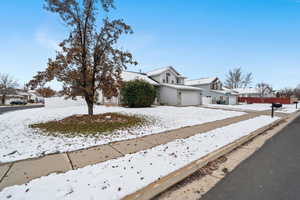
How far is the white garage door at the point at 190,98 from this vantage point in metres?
20.1

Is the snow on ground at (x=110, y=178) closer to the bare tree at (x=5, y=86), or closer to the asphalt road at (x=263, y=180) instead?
the asphalt road at (x=263, y=180)

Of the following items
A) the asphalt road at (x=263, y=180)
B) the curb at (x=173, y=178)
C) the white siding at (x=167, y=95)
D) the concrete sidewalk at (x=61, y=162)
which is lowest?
the asphalt road at (x=263, y=180)

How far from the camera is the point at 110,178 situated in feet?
8.58

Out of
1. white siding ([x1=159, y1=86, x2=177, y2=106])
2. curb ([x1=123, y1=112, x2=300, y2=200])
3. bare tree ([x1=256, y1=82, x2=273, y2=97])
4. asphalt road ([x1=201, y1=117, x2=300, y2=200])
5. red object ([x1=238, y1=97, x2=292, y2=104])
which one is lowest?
asphalt road ([x1=201, y1=117, x2=300, y2=200])

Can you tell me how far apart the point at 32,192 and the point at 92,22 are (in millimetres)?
8733

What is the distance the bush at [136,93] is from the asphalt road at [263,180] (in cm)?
1295

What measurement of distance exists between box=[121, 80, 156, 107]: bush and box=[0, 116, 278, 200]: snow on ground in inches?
486

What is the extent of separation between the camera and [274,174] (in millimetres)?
2971

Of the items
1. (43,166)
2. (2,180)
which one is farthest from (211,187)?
(2,180)

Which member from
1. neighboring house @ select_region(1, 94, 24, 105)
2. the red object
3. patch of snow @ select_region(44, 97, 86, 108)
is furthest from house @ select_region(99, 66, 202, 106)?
neighboring house @ select_region(1, 94, 24, 105)

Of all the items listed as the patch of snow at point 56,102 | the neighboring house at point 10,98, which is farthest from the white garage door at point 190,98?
the neighboring house at point 10,98

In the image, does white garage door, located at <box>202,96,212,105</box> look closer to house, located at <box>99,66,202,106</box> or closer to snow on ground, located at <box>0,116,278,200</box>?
house, located at <box>99,66,202,106</box>

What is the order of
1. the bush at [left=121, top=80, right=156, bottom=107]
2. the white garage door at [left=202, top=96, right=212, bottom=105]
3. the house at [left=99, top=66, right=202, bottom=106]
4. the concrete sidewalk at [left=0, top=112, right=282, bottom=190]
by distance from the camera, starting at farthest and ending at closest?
1. the white garage door at [left=202, top=96, right=212, bottom=105]
2. the house at [left=99, top=66, right=202, bottom=106]
3. the bush at [left=121, top=80, right=156, bottom=107]
4. the concrete sidewalk at [left=0, top=112, right=282, bottom=190]

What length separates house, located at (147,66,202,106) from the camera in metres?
19.6
